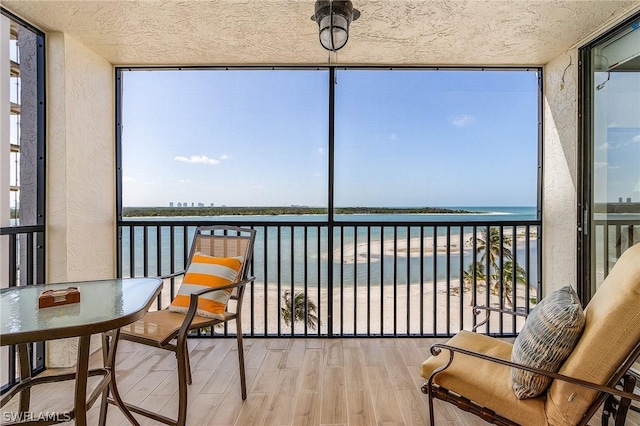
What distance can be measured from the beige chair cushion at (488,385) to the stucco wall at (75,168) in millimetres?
2563

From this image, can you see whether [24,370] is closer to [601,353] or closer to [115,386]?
[115,386]

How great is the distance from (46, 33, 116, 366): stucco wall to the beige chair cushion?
8.41ft

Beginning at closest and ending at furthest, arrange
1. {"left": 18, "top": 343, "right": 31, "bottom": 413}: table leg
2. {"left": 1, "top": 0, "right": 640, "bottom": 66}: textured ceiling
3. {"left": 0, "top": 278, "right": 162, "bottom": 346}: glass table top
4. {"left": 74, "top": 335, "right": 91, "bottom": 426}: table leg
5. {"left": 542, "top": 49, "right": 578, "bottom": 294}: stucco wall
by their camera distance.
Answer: {"left": 0, "top": 278, "right": 162, "bottom": 346}: glass table top → {"left": 74, "top": 335, "right": 91, "bottom": 426}: table leg → {"left": 18, "top": 343, "right": 31, "bottom": 413}: table leg → {"left": 1, "top": 0, "right": 640, "bottom": 66}: textured ceiling → {"left": 542, "top": 49, "right": 578, "bottom": 294}: stucco wall

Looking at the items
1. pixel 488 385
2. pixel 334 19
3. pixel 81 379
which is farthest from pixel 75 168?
pixel 488 385

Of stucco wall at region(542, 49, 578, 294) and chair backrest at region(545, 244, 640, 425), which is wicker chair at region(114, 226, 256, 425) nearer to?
chair backrest at region(545, 244, 640, 425)

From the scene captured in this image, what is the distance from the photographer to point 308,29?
2273 mm

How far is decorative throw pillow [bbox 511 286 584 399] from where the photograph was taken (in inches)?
49.1

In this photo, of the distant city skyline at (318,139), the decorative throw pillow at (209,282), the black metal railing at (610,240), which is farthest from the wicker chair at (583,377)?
→ the distant city skyline at (318,139)

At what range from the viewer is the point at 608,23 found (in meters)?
2.19

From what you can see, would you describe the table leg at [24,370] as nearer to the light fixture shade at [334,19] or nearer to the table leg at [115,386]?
the table leg at [115,386]

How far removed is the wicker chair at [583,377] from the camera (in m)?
1.16

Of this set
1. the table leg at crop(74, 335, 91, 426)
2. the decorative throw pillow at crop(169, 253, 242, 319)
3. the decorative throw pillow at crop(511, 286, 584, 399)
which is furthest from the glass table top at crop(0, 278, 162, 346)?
the decorative throw pillow at crop(511, 286, 584, 399)

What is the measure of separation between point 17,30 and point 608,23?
4.07 metres

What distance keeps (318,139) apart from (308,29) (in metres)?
1.12
